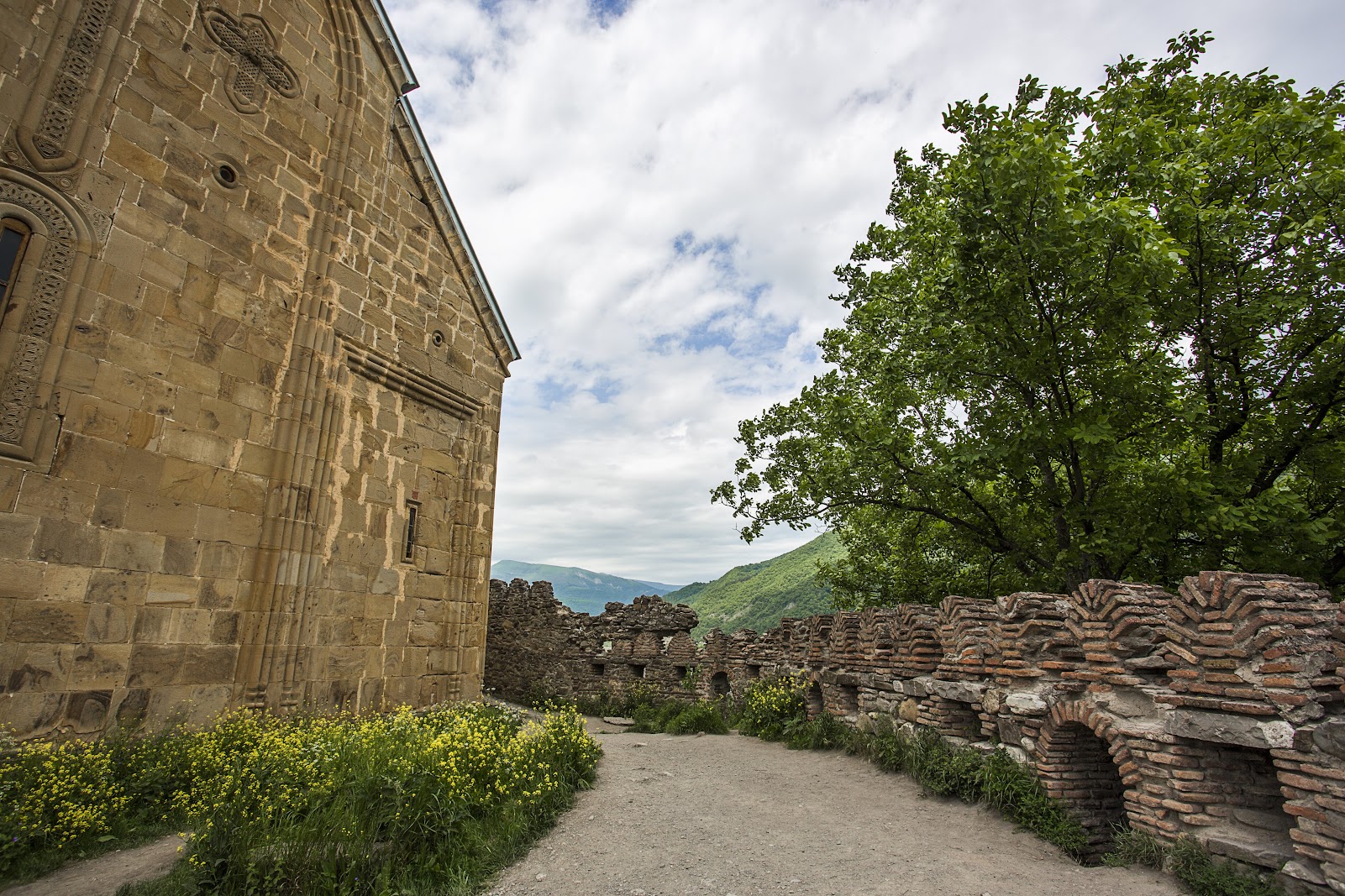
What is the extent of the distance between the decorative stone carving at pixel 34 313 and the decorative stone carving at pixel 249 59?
8.92 feet

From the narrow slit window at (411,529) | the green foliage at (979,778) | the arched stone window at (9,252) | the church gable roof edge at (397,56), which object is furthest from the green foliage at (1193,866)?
the church gable roof edge at (397,56)

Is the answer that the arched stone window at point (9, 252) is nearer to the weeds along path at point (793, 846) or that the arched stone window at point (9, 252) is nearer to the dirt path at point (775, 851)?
the dirt path at point (775, 851)

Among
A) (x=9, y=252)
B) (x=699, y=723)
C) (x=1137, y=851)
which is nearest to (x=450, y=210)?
(x=9, y=252)

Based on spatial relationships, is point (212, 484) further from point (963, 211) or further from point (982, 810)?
point (963, 211)

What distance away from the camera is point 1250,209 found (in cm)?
905

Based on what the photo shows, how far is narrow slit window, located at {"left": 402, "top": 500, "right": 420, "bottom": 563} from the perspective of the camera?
9.28 meters

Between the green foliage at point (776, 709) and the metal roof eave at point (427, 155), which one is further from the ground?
the metal roof eave at point (427, 155)

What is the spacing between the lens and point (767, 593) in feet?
123

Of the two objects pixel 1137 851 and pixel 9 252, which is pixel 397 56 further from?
pixel 1137 851

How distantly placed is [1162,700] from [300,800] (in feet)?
22.8

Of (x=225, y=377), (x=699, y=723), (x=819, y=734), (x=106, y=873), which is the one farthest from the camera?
(x=699, y=723)

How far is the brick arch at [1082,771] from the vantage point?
5879mm

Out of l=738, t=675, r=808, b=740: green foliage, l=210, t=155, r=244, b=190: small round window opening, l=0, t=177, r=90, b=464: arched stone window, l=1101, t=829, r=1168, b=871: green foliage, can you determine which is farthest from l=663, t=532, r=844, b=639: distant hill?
l=0, t=177, r=90, b=464: arched stone window

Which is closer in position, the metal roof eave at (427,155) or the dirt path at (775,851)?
the dirt path at (775,851)
